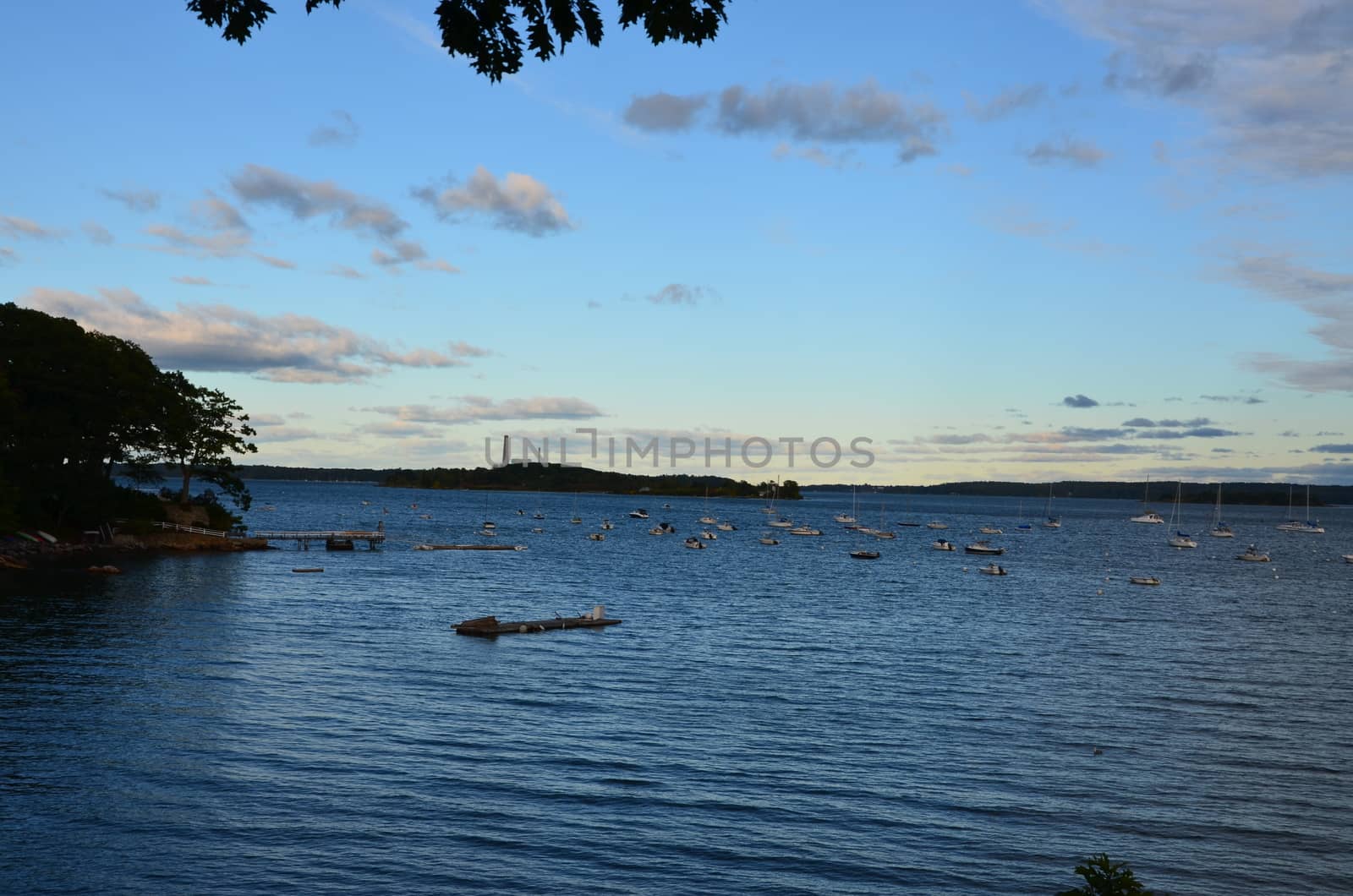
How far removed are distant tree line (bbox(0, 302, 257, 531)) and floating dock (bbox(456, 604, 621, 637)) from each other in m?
46.9

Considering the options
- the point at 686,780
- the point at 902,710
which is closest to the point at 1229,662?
the point at 902,710

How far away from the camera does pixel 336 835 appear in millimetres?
28812

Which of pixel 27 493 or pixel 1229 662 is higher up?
pixel 27 493

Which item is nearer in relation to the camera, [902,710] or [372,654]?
[902,710]

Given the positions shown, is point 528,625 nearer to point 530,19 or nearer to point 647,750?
point 647,750

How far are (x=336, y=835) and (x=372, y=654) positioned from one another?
29.6 m

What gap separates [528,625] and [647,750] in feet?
99.9

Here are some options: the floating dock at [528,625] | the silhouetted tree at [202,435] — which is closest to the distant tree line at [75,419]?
the silhouetted tree at [202,435]

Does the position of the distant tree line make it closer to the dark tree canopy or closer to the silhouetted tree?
the silhouetted tree

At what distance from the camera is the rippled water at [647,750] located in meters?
27.9

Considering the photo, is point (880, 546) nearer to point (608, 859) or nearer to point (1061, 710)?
point (1061, 710)

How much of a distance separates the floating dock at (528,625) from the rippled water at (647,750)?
91.0 inches

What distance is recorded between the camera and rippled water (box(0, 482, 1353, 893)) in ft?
91.6

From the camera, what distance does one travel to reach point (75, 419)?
103312 millimetres
